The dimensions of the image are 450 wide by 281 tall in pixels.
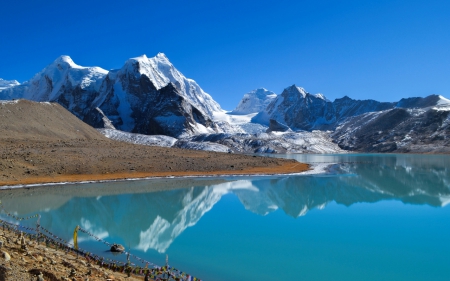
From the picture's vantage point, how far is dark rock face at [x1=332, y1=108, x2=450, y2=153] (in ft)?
512

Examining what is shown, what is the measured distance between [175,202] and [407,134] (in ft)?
555

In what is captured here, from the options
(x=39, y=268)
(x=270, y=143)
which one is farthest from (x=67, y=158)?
(x=270, y=143)

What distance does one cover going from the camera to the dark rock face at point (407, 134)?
156 m

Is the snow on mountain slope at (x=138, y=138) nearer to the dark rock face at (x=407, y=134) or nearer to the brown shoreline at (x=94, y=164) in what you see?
the brown shoreline at (x=94, y=164)

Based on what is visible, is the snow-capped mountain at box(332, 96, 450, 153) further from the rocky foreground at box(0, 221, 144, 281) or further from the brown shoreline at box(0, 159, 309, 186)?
the rocky foreground at box(0, 221, 144, 281)

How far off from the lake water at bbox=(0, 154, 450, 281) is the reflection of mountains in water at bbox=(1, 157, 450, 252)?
88 mm

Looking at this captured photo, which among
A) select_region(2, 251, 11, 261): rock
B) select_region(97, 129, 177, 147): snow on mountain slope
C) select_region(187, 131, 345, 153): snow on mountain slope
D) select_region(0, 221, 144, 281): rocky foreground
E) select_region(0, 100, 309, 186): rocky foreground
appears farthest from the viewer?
select_region(187, 131, 345, 153): snow on mountain slope

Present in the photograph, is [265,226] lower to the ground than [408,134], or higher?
lower

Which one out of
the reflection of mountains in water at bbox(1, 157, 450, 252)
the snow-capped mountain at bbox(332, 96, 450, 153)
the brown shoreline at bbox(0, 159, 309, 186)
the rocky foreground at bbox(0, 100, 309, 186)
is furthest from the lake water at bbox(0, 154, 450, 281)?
the snow-capped mountain at bbox(332, 96, 450, 153)

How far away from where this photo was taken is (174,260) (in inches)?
610

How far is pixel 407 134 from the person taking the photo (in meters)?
172

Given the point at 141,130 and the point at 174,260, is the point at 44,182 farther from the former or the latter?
the point at 141,130

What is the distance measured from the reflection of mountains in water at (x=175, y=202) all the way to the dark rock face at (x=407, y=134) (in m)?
126

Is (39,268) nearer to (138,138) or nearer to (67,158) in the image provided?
(67,158)
